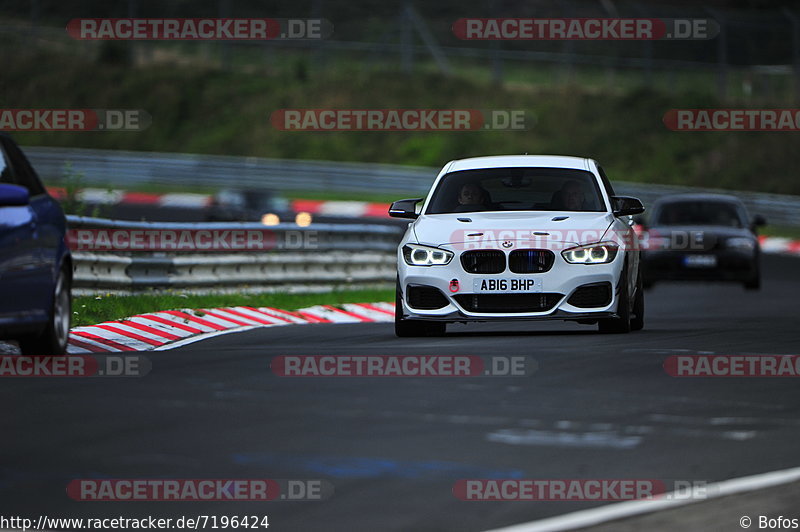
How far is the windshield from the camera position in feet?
44.8

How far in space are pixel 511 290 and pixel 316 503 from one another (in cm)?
655

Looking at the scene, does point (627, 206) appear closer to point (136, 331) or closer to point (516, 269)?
point (516, 269)

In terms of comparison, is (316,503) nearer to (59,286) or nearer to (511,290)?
(59,286)

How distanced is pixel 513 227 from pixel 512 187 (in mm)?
1092

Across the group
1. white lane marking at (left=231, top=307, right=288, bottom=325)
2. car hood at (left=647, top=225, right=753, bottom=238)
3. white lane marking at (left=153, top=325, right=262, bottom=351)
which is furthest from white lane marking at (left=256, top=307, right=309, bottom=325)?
car hood at (left=647, top=225, right=753, bottom=238)

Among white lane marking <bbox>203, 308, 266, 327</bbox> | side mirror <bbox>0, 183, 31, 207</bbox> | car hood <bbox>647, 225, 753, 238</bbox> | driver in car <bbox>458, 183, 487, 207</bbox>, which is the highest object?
side mirror <bbox>0, 183, 31, 207</bbox>

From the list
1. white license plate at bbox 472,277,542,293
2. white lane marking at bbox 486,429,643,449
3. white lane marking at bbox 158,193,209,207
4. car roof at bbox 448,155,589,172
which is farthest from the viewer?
white lane marking at bbox 158,193,209,207

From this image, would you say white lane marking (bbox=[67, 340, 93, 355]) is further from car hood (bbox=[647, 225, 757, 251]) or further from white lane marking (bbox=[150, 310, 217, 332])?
car hood (bbox=[647, 225, 757, 251])

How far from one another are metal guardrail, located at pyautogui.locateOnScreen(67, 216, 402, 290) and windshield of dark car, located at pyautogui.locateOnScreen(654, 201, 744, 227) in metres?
4.12

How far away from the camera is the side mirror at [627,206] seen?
13547 mm

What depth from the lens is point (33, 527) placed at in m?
5.84

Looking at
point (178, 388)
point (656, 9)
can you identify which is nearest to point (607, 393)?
point (178, 388)

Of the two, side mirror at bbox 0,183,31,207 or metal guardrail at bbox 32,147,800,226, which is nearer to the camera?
side mirror at bbox 0,183,31,207

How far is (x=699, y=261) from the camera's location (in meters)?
23.2
